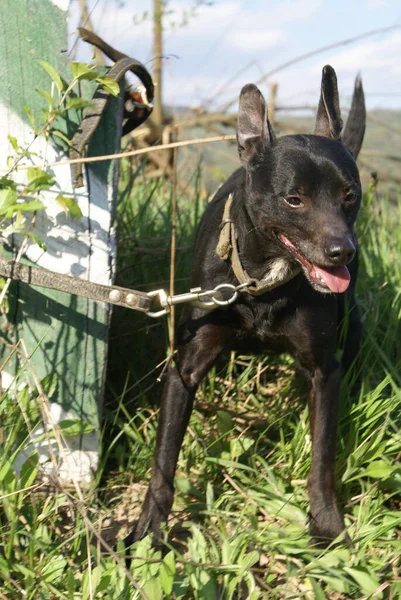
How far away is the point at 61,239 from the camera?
9.32ft

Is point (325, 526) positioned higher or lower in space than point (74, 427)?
lower

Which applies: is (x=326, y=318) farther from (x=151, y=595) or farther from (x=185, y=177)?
(x=185, y=177)

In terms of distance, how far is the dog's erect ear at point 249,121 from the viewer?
275 centimetres

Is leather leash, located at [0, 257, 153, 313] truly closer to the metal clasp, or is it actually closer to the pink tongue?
the metal clasp

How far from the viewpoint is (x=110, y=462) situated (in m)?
3.20

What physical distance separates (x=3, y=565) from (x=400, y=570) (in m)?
1.25

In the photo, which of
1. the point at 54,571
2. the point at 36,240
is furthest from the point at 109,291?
the point at 54,571

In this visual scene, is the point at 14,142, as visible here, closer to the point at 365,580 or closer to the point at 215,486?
the point at 215,486

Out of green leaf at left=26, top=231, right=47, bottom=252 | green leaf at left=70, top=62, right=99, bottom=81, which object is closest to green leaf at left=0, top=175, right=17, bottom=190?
green leaf at left=26, top=231, right=47, bottom=252

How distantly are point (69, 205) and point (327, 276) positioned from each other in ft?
3.00

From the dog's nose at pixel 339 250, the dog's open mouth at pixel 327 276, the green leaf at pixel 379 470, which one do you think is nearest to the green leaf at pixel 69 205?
the dog's open mouth at pixel 327 276

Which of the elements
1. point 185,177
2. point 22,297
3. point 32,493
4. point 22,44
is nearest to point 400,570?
point 32,493

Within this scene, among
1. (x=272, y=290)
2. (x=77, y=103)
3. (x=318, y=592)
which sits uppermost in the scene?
(x=77, y=103)

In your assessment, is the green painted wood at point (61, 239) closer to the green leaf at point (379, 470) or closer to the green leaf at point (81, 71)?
the green leaf at point (81, 71)
